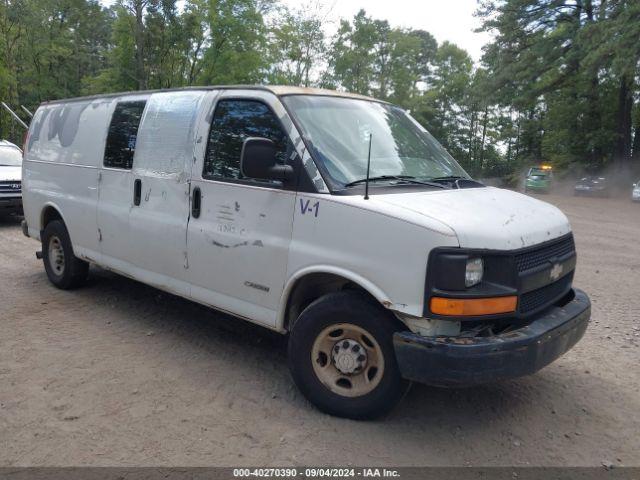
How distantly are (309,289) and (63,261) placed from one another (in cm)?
373

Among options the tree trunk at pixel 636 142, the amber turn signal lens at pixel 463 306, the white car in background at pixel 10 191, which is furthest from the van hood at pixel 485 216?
the tree trunk at pixel 636 142

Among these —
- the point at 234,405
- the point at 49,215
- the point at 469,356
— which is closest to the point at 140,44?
the point at 49,215

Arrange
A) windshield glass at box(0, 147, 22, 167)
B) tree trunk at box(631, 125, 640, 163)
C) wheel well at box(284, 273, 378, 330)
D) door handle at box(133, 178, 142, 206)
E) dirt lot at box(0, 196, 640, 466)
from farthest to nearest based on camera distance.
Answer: tree trunk at box(631, 125, 640, 163)
windshield glass at box(0, 147, 22, 167)
door handle at box(133, 178, 142, 206)
wheel well at box(284, 273, 378, 330)
dirt lot at box(0, 196, 640, 466)

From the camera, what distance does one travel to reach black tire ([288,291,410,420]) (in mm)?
3240

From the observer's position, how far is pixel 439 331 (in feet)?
10.1

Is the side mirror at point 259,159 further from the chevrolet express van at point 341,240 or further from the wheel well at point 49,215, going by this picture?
the wheel well at point 49,215

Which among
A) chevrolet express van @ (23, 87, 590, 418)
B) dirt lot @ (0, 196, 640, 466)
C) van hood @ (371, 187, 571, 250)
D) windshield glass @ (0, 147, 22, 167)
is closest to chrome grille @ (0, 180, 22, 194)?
windshield glass @ (0, 147, 22, 167)

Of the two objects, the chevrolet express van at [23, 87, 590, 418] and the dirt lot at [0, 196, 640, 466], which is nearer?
the chevrolet express van at [23, 87, 590, 418]

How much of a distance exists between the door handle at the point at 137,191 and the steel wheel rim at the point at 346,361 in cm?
229

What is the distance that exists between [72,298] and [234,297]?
2.86 meters

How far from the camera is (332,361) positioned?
3.50 meters

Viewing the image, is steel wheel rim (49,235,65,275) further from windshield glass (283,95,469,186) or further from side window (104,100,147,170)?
windshield glass (283,95,469,186)

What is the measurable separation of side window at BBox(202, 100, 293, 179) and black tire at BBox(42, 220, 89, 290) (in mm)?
2653

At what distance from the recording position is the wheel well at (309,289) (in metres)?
3.62
